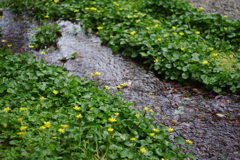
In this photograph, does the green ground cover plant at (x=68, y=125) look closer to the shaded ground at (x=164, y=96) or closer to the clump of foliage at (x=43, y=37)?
the shaded ground at (x=164, y=96)

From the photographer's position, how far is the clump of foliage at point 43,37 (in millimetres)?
4609

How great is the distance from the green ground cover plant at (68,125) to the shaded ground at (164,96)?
27cm

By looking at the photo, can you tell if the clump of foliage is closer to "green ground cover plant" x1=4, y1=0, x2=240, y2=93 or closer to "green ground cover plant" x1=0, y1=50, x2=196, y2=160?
"green ground cover plant" x1=4, y1=0, x2=240, y2=93

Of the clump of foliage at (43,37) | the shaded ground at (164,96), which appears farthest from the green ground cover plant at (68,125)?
the clump of foliage at (43,37)

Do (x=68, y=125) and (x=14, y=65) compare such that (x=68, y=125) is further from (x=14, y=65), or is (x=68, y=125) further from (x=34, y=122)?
(x=14, y=65)

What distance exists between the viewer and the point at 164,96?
11.5 feet

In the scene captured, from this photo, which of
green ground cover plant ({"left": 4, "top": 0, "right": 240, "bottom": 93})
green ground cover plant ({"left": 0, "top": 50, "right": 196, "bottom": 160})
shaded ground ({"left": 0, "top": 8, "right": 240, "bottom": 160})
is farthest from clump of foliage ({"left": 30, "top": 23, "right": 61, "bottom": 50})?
green ground cover plant ({"left": 0, "top": 50, "right": 196, "bottom": 160})

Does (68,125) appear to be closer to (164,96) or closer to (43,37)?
(164,96)

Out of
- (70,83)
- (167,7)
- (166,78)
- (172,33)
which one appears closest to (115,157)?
(70,83)

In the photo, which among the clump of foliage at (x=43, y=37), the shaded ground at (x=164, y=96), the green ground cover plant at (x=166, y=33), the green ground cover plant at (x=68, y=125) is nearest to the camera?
the green ground cover plant at (x=68, y=125)

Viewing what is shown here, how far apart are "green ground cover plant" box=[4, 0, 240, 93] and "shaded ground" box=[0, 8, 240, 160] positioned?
0.19 metres

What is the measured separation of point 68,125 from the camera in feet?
7.93

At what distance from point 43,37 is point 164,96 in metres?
2.50

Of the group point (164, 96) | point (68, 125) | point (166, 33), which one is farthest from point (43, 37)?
point (68, 125)
